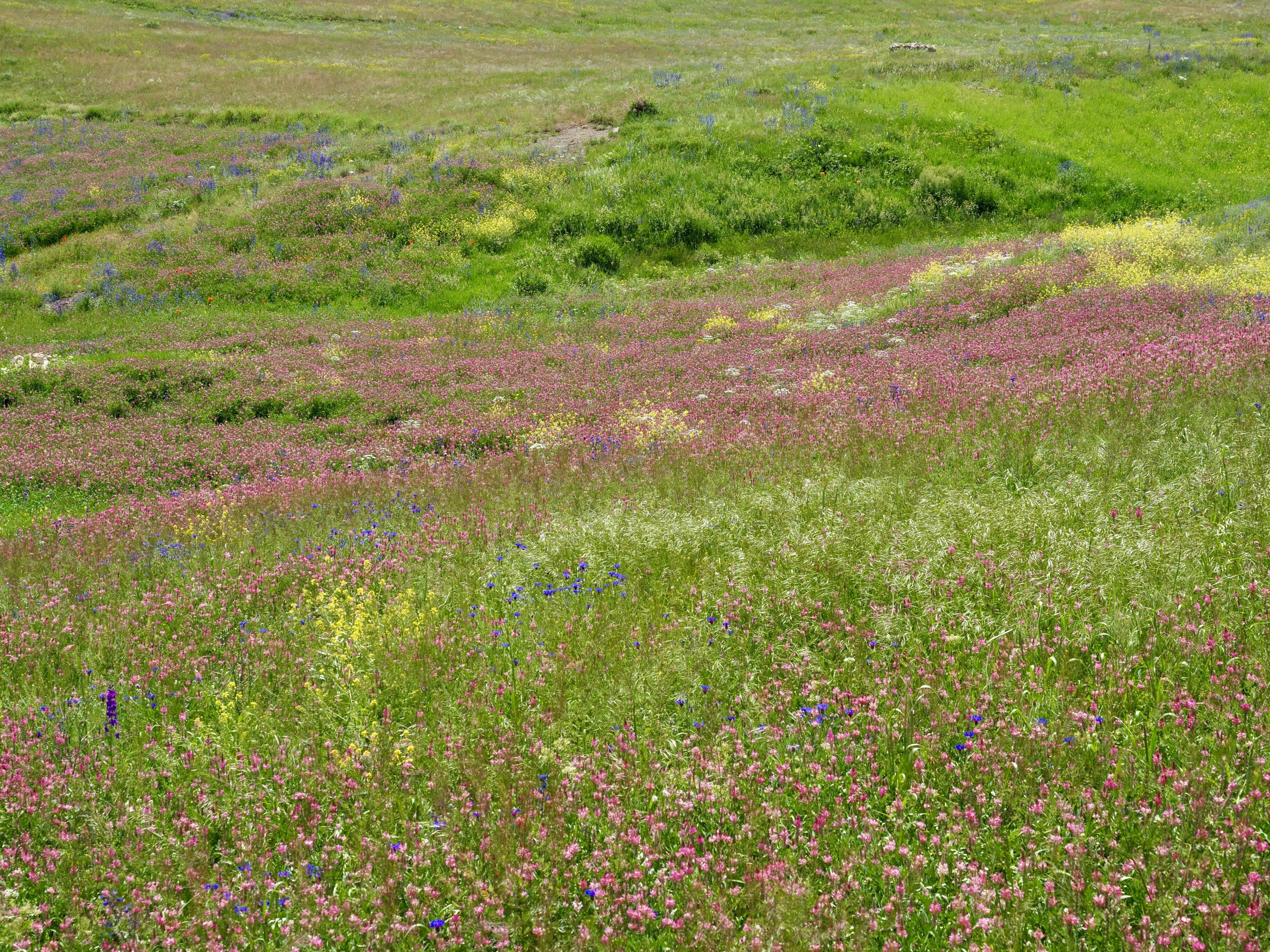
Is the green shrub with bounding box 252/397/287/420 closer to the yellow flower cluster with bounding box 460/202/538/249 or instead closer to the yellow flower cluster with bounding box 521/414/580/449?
the yellow flower cluster with bounding box 521/414/580/449

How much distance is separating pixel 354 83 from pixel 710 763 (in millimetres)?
56436

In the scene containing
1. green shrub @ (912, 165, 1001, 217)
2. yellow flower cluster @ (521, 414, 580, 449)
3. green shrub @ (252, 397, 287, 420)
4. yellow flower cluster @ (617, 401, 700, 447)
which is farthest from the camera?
green shrub @ (912, 165, 1001, 217)

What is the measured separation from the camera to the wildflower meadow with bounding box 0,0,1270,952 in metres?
3.19

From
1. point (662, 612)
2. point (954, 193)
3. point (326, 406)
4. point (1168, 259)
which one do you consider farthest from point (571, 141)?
point (662, 612)

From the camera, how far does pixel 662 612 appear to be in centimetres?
521

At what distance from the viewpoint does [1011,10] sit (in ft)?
263

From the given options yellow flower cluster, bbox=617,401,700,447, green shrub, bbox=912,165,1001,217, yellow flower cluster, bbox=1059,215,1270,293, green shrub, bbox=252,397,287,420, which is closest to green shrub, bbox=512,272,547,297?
green shrub, bbox=252,397,287,420

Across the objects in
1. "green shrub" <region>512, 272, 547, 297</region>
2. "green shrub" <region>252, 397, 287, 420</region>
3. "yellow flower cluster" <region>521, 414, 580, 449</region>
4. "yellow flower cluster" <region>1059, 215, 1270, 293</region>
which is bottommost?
"green shrub" <region>252, 397, 287, 420</region>

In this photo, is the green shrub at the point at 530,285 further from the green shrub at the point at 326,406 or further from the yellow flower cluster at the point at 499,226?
the green shrub at the point at 326,406

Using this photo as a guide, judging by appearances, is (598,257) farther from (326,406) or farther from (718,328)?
(326,406)

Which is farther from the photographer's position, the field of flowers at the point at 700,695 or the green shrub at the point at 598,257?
the green shrub at the point at 598,257

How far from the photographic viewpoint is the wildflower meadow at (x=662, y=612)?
319 centimetres

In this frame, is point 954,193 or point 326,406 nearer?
point 326,406

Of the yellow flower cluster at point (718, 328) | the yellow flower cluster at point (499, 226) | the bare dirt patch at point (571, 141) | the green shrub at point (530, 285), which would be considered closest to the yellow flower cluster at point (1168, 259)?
the yellow flower cluster at point (718, 328)
